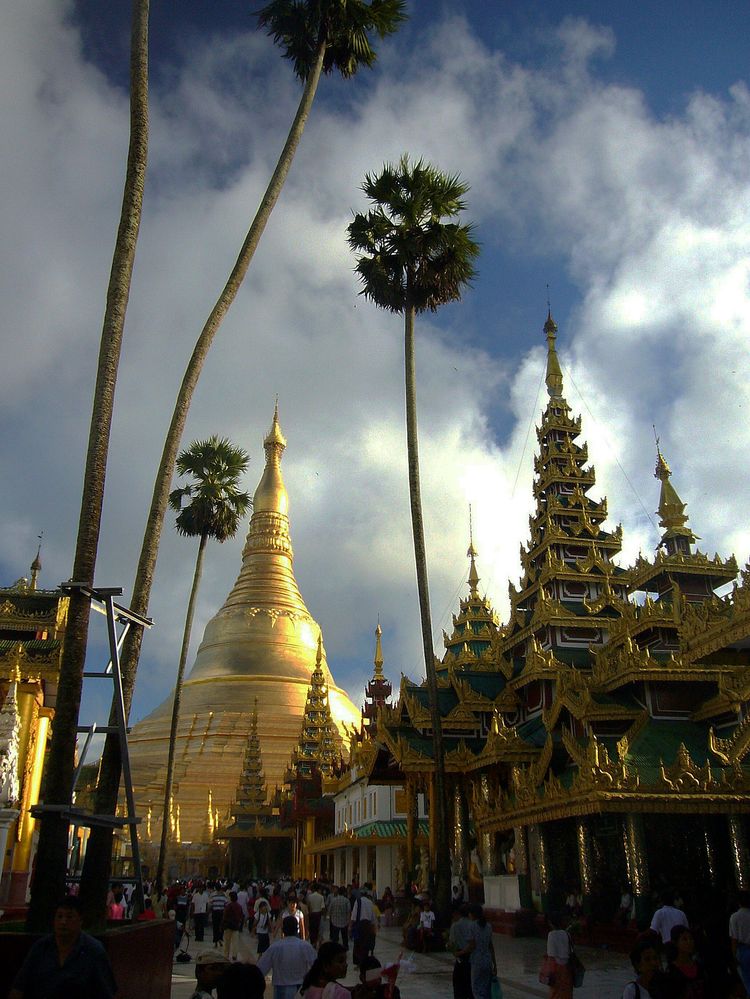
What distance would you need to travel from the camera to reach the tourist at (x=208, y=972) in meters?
5.69

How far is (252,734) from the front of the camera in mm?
54719

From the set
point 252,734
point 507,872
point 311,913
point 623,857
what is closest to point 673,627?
point 623,857

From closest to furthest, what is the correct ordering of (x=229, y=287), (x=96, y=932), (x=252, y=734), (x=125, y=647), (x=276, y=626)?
(x=96, y=932)
(x=125, y=647)
(x=229, y=287)
(x=252, y=734)
(x=276, y=626)

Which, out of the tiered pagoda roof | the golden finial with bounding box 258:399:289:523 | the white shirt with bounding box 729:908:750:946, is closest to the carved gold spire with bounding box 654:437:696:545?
the tiered pagoda roof

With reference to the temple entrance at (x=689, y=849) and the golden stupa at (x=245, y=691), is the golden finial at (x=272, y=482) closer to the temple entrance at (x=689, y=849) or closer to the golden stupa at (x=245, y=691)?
the golden stupa at (x=245, y=691)

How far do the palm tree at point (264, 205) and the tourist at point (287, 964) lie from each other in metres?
1.95

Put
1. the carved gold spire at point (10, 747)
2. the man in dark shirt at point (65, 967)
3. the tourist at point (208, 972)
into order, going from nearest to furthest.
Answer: the man in dark shirt at point (65, 967), the tourist at point (208, 972), the carved gold spire at point (10, 747)

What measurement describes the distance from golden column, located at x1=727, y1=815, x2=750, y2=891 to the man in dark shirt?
1703 cm

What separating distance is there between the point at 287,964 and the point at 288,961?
3 cm

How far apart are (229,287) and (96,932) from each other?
9.93 m

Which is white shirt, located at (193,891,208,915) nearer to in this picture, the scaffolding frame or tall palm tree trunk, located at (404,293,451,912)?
tall palm tree trunk, located at (404,293,451,912)

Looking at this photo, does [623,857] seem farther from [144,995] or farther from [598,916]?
[144,995]

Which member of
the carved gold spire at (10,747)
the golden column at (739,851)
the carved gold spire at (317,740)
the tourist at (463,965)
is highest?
the carved gold spire at (317,740)

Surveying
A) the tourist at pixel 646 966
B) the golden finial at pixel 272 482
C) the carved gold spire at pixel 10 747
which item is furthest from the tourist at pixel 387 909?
the golden finial at pixel 272 482
